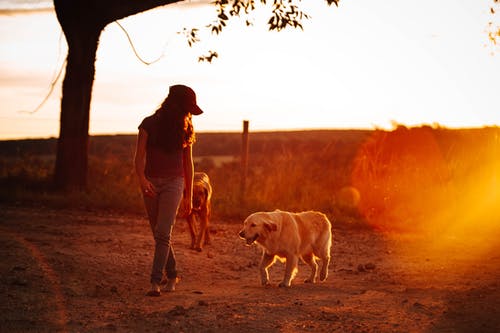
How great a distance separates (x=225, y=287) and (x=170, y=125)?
2.35 metres

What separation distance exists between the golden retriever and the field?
1.25 feet

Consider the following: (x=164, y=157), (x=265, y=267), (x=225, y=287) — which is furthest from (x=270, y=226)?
(x=164, y=157)

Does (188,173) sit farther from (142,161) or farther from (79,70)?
(79,70)

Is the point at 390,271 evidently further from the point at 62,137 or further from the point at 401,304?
the point at 62,137

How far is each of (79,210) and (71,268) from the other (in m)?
6.28

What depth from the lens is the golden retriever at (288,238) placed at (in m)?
8.16

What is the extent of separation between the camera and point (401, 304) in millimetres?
6863

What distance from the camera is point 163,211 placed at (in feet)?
23.0

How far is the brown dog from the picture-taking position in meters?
11.0

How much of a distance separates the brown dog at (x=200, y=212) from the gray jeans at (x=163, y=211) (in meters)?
3.65

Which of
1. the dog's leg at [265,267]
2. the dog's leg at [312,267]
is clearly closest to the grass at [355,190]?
the dog's leg at [312,267]

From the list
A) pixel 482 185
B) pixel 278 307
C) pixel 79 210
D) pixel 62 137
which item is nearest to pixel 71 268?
pixel 278 307

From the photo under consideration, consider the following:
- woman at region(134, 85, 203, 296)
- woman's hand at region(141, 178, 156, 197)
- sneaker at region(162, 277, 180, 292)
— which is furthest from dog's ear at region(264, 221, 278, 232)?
woman's hand at region(141, 178, 156, 197)

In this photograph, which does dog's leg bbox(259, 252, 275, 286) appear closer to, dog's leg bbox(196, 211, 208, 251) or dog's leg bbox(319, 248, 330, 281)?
dog's leg bbox(319, 248, 330, 281)
